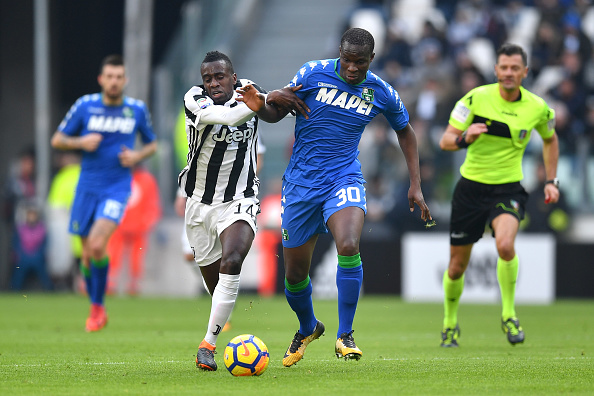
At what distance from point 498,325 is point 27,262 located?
961 centimetres

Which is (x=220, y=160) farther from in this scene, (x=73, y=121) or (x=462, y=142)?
(x=73, y=121)

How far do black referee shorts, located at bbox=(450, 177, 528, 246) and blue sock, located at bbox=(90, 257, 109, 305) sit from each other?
395 cm

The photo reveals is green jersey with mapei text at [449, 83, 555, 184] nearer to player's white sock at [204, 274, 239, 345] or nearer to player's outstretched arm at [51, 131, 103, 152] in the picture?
player's white sock at [204, 274, 239, 345]

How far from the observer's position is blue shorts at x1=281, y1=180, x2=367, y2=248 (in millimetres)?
7520

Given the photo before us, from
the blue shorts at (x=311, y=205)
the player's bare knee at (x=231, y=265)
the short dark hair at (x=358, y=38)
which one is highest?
the short dark hair at (x=358, y=38)

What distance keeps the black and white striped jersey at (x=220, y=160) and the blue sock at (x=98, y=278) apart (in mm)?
3694

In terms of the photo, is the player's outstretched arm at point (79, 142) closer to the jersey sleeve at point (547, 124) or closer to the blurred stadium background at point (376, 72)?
the jersey sleeve at point (547, 124)

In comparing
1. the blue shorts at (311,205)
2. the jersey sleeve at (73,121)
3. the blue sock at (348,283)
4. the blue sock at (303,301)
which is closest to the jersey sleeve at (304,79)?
the blue shorts at (311,205)

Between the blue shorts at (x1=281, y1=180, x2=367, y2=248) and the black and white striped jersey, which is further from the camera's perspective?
the black and white striped jersey

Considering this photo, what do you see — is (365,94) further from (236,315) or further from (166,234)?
(166,234)

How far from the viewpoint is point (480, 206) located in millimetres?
9586

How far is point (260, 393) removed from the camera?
5984 millimetres

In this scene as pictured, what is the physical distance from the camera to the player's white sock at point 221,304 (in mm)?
7176

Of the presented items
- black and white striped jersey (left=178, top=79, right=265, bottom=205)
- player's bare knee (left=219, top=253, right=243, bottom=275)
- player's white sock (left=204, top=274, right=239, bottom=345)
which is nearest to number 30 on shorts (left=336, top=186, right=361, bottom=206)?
black and white striped jersey (left=178, top=79, right=265, bottom=205)
